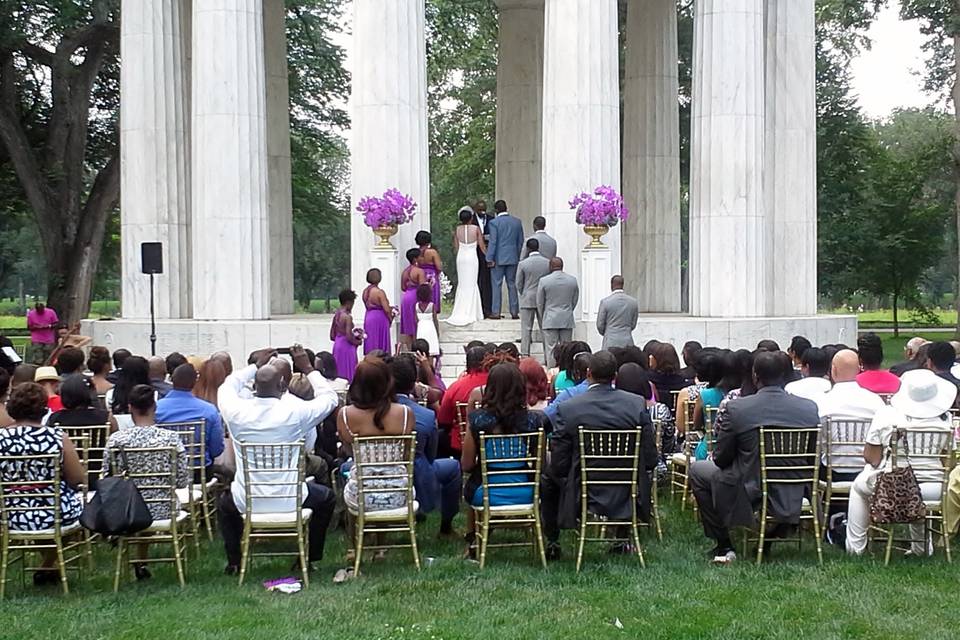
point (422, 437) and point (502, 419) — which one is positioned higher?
point (502, 419)

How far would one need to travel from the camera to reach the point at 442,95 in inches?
2557

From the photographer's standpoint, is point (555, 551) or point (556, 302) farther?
point (556, 302)

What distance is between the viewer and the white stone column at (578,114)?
85.2 ft

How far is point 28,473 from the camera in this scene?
34.4 feet

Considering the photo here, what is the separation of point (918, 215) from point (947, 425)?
39342 mm

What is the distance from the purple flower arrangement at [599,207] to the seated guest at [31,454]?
15523mm

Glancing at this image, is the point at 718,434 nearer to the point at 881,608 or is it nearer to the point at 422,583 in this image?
the point at 881,608

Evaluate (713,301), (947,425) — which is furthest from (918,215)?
(947,425)

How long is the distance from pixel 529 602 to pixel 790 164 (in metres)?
22.1

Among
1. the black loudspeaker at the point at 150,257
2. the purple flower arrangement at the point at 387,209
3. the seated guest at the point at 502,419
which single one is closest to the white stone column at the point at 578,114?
the purple flower arrangement at the point at 387,209

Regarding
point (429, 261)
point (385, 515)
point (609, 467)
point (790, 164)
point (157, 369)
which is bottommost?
point (385, 515)

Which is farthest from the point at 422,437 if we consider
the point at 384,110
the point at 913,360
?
the point at 384,110

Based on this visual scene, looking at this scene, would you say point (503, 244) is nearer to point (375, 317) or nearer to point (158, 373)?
point (375, 317)

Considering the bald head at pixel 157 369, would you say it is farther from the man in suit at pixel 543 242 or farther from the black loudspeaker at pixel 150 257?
the man in suit at pixel 543 242
